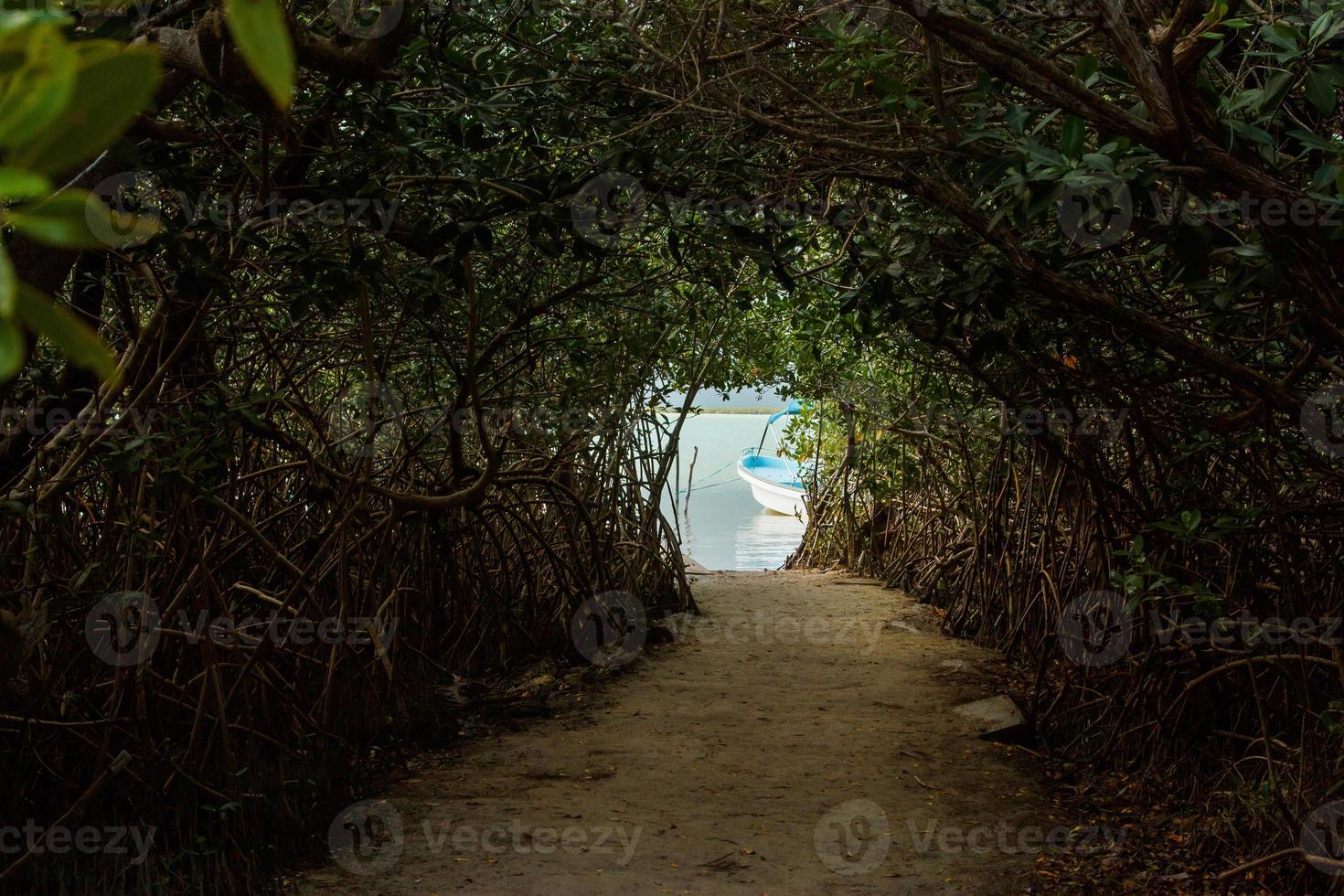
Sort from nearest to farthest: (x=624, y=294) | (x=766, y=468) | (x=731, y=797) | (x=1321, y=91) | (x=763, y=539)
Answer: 1. (x=1321, y=91)
2. (x=731, y=797)
3. (x=624, y=294)
4. (x=763, y=539)
5. (x=766, y=468)

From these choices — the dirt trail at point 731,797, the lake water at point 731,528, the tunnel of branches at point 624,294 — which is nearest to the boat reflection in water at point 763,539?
the lake water at point 731,528

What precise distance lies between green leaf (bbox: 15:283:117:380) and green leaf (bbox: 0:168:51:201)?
1.1 inches

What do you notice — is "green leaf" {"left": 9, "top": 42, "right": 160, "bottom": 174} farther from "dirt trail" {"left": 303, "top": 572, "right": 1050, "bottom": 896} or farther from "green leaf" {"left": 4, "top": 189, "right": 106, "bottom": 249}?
"dirt trail" {"left": 303, "top": 572, "right": 1050, "bottom": 896}

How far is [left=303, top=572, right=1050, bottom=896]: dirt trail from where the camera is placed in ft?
10.0

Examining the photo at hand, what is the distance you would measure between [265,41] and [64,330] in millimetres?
102

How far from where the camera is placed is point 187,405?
9.98 feet

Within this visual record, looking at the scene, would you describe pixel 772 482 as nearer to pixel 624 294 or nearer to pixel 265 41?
pixel 624 294

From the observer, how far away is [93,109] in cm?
33

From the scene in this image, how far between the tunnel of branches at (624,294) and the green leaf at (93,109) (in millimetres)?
1320

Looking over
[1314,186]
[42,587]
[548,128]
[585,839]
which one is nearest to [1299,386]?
[1314,186]

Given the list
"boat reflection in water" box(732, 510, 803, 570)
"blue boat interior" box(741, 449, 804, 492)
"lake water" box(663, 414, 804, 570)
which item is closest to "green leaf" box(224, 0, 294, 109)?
"lake water" box(663, 414, 804, 570)

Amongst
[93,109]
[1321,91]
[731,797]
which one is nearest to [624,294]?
[731,797]

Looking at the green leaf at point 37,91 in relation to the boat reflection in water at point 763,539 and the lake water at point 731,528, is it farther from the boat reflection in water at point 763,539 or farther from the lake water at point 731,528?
the boat reflection in water at point 763,539

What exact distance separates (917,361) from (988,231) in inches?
91.2
